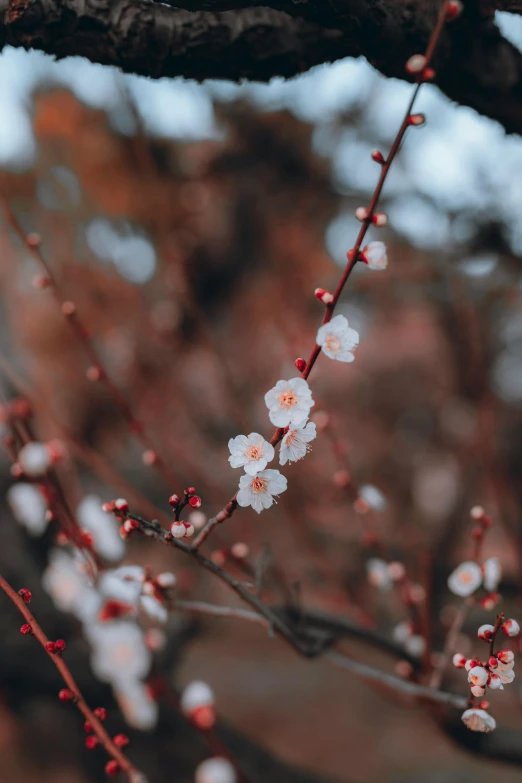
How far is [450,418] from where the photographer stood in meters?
3.85

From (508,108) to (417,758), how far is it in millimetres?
1930

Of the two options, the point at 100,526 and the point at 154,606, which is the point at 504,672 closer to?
the point at 154,606

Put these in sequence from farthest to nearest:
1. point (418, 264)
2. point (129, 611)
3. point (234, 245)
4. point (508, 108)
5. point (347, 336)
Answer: point (234, 245)
point (418, 264)
point (508, 108)
point (129, 611)
point (347, 336)

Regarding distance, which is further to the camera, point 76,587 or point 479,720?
point 76,587

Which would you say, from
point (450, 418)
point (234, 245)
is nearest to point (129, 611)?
point (234, 245)

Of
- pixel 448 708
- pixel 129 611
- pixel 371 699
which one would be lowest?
pixel 371 699

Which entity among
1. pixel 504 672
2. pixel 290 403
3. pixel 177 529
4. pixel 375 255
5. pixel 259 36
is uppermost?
pixel 259 36

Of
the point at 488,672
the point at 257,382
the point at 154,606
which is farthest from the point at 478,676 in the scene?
the point at 257,382

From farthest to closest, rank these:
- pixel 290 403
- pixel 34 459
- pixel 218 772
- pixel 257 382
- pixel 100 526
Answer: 1. pixel 257 382
2. pixel 100 526
3. pixel 34 459
4. pixel 218 772
5. pixel 290 403

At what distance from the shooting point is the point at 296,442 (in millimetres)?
561

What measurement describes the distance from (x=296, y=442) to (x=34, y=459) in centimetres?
50

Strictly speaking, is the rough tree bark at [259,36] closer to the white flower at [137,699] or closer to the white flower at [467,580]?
the white flower at [467,580]

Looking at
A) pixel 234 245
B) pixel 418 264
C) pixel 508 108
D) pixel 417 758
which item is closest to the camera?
pixel 508 108

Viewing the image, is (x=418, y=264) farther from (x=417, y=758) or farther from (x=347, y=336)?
(x=347, y=336)
